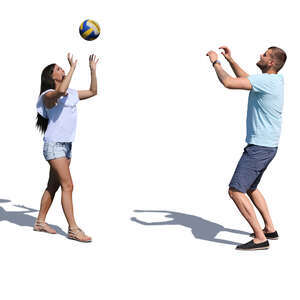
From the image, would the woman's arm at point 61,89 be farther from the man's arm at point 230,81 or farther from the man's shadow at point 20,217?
the man's shadow at point 20,217

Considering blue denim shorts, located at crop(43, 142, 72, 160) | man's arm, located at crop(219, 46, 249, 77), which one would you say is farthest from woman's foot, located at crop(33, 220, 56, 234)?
man's arm, located at crop(219, 46, 249, 77)

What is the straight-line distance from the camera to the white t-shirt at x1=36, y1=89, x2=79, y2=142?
748 cm

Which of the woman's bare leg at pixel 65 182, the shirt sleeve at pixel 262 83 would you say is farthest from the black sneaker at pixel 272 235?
the woman's bare leg at pixel 65 182

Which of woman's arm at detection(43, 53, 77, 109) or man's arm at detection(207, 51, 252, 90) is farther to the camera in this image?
woman's arm at detection(43, 53, 77, 109)

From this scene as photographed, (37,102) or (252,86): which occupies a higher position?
(252,86)

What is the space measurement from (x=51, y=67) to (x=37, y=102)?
0.45 m

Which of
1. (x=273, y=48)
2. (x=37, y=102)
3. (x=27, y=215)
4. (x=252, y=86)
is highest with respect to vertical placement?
(x=273, y=48)

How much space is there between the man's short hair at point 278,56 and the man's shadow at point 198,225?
210cm

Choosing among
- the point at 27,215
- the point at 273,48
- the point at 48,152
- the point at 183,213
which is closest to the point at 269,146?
the point at 273,48

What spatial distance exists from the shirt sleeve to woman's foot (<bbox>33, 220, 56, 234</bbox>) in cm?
297

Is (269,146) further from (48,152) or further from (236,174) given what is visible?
(48,152)

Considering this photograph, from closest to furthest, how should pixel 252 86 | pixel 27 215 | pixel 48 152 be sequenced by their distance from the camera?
pixel 252 86 → pixel 48 152 → pixel 27 215

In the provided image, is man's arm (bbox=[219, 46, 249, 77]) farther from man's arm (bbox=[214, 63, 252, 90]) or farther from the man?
man's arm (bbox=[214, 63, 252, 90])

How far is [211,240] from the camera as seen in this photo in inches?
301
